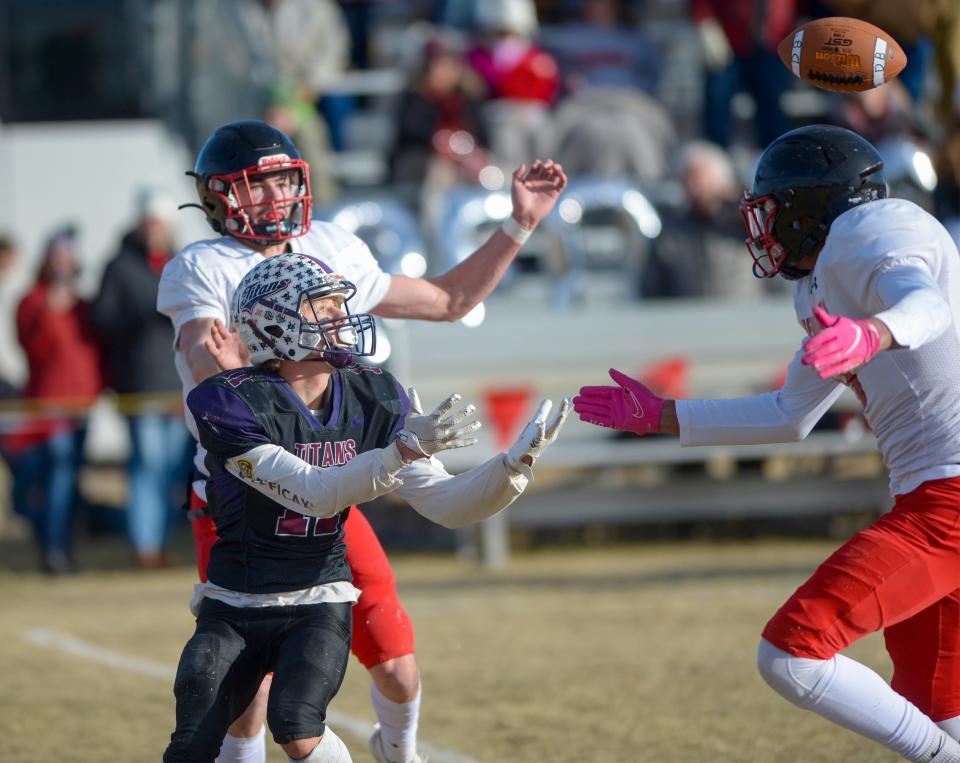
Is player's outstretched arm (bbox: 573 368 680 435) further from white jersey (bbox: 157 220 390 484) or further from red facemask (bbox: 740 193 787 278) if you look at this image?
white jersey (bbox: 157 220 390 484)

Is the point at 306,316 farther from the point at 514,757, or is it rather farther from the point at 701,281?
the point at 701,281

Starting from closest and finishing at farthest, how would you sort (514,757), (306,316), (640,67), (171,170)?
(306,316) → (514,757) → (640,67) → (171,170)

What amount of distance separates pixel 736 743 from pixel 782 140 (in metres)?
2.23

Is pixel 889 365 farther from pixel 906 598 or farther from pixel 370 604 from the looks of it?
pixel 370 604

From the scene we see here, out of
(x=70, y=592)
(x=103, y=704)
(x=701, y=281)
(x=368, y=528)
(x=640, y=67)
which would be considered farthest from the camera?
(x=640, y=67)

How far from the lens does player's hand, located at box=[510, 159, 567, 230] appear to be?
5270 millimetres

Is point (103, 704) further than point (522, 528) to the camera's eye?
No

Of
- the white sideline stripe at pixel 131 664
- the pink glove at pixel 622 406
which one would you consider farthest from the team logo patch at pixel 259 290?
the white sideline stripe at pixel 131 664

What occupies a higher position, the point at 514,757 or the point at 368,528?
the point at 368,528

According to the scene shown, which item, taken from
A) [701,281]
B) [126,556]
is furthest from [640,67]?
[126,556]

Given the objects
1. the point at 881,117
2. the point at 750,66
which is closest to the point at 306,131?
the point at 750,66

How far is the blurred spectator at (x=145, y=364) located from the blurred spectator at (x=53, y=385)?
25 cm

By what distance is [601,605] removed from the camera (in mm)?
8703

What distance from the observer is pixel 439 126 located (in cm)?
1202
